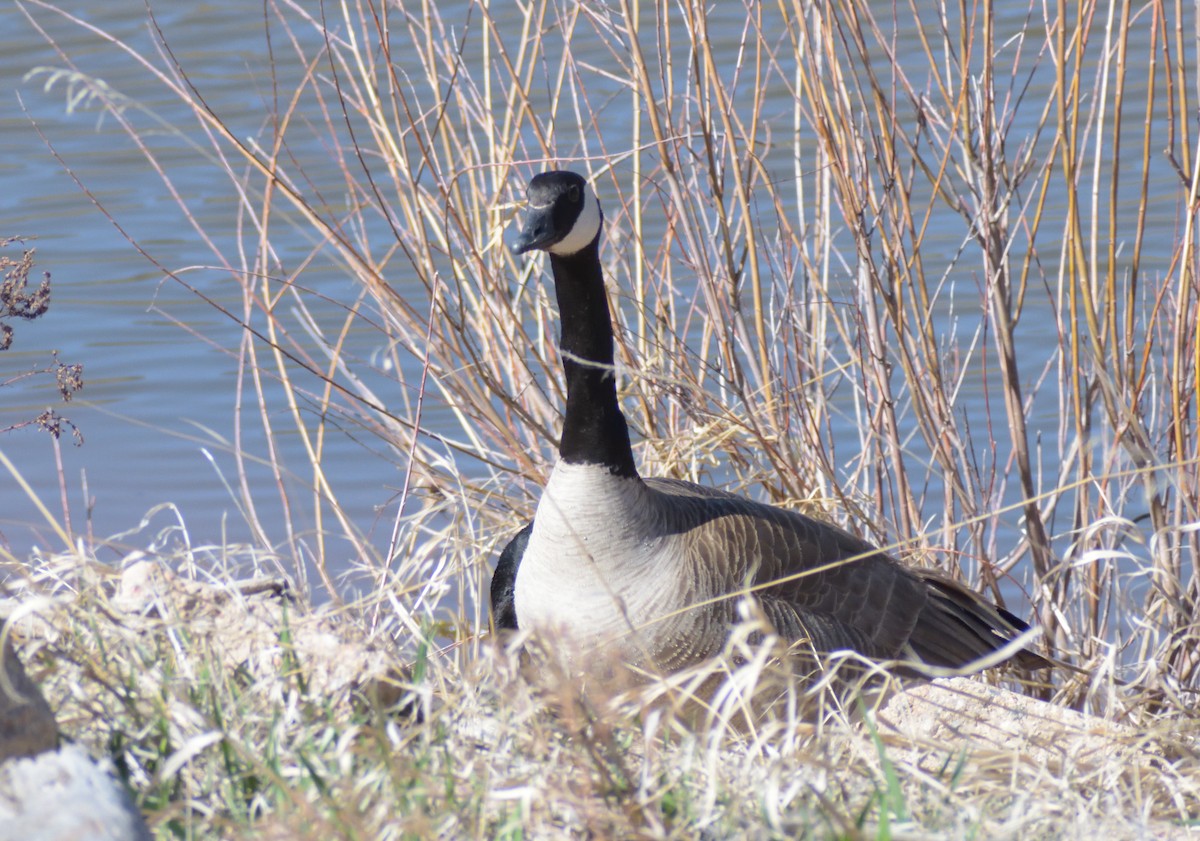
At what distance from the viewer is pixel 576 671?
2.86 meters

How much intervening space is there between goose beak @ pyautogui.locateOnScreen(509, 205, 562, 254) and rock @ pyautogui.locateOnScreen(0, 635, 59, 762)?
155 cm

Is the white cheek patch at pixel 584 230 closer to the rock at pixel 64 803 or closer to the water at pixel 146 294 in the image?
the water at pixel 146 294

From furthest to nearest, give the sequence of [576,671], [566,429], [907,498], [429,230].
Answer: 1. [429,230]
2. [907,498]
3. [566,429]
4. [576,671]

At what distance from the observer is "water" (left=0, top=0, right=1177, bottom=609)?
5531 mm

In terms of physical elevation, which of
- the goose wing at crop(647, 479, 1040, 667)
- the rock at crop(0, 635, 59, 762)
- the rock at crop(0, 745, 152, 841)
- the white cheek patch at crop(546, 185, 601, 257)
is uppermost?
the white cheek patch at crop(546, 185, 601, 257)

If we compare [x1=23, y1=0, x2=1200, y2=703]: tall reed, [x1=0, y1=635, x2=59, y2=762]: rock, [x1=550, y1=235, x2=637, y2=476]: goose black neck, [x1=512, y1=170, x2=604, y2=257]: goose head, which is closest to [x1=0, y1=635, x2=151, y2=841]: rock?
[x1=0, y1=635, x2=59, y2=762]: rock

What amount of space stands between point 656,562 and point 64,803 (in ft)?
5.59

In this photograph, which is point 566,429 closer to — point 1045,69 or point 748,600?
point 748,600

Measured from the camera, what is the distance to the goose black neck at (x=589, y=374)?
327cm

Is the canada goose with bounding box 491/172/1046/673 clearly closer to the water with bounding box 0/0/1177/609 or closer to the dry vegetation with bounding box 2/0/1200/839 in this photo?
the dry vegetation with bounding box 2/0/1200/839

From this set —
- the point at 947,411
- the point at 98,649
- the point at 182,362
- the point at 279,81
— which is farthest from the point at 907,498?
the point at 279,81

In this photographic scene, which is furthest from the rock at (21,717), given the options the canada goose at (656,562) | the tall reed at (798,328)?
the canada goose at (656,562)

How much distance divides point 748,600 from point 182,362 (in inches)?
200

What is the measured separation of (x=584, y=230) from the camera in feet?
10.8
